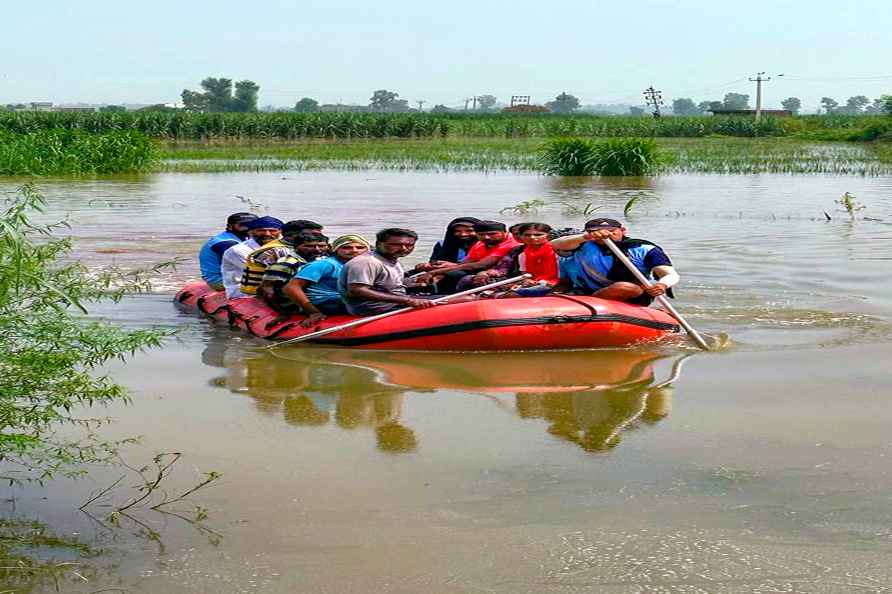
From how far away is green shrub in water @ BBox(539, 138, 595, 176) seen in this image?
29.6 meters

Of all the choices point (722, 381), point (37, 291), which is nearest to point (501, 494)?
point (37, 291)

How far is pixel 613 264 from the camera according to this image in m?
9.46

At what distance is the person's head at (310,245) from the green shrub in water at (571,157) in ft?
65.4

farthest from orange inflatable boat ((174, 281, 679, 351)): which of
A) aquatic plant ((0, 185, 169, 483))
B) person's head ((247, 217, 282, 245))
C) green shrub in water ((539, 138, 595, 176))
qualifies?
green shrub in water ((539, 138, 595, 176))

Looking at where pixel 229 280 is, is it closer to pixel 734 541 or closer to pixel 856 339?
pixel 856 339

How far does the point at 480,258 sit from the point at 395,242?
4.08ft

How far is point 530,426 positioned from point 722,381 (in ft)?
5.82

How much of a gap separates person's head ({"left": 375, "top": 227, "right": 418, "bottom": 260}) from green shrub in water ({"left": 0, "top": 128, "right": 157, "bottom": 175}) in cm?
2188

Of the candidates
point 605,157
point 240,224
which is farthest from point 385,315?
point 605,157

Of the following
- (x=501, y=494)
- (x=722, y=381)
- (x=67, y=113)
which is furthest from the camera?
(x=67, y=113)

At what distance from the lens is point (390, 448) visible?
641 centimetres

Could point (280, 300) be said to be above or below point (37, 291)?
below

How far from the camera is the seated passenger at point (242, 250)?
1035 cm

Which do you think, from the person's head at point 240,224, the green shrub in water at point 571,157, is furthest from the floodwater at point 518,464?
the green shrub in water at point 571,157
